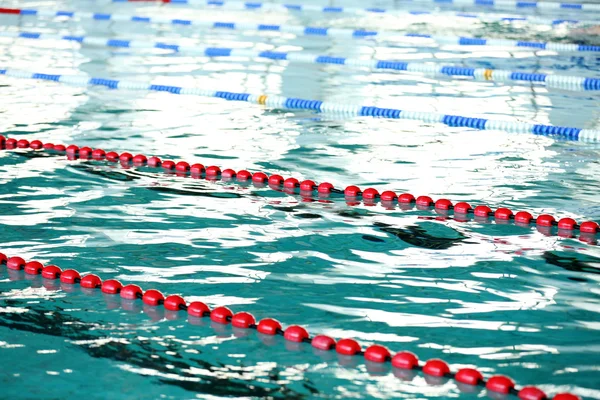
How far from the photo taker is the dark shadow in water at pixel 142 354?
120 inches

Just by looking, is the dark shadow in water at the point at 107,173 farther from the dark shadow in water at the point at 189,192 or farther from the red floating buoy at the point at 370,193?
the red floating buoy at the point at 370,193

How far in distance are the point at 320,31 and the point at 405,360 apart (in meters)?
10.7

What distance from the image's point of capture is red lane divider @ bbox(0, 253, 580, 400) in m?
3.08

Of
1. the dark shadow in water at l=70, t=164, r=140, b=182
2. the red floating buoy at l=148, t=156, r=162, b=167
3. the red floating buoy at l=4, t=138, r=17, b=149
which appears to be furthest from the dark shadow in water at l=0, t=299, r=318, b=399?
Answer: the red floating buoy at l=4, t=138, r=17, b=149

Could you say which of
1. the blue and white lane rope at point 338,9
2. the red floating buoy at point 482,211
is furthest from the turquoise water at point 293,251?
the blue and white lane rope at point 338,9

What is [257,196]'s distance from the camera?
18.6ft

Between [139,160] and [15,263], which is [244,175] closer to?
[139,160]

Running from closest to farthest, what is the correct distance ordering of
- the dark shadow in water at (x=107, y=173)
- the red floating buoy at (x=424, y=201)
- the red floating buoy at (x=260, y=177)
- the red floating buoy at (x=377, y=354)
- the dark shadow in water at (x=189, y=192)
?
the red floating buoy at (x=377, y=354) → the red floating buoy at (x=424, y=201) → the dark shadow in water at (x=189, y=192) → the red floating buoy at (x=260, y=177) → the dark shadow in water at (x=107, y=173)

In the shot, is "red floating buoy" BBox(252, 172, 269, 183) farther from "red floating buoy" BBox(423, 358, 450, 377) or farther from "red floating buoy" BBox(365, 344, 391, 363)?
"red floating buoy" BBox(423, 358, 450, 377)

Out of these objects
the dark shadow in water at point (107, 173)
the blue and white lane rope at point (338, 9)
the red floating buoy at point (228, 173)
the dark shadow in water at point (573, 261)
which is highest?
the blue and white lane rope at point (338, 9)

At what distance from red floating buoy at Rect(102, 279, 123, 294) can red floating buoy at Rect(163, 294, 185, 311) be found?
29 cm

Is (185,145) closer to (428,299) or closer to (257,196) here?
(257,196)

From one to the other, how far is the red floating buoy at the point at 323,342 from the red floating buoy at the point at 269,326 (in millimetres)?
183

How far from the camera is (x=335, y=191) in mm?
5715
